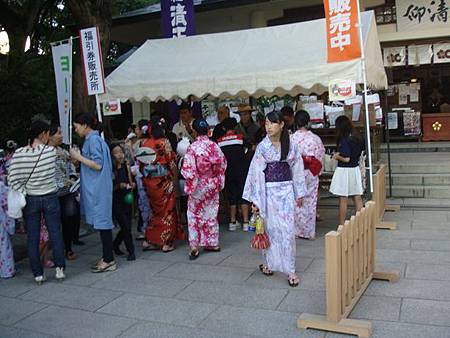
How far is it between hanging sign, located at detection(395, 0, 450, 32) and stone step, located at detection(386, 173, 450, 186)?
13.8ft

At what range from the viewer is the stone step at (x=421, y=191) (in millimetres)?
8547

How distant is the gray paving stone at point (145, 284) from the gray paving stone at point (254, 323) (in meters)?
0.77

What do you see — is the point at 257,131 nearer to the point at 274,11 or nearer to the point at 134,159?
the point at 134,159

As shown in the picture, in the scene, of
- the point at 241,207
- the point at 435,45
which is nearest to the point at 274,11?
the point at 435,45

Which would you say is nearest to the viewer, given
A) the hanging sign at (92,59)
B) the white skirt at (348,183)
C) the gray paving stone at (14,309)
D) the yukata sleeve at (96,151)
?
the gray paving stone at (14,309)

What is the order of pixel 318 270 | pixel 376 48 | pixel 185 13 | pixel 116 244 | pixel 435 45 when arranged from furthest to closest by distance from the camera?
pixel 435 45 < pixel 185 13 < pixel 376 48 < pixel 116 244 < pixel 318 270

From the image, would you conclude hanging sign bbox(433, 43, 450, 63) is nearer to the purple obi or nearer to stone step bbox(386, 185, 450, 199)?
stone step bbox(386, 185, 450, 199)

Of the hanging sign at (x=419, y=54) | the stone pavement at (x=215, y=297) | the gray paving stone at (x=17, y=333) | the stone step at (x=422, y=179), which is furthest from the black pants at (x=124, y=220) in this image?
the hanging sign at (x=419, y=54)

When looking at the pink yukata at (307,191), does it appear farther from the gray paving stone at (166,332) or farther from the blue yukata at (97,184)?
the gray paving stone at (166,332)

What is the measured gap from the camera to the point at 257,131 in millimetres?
7730

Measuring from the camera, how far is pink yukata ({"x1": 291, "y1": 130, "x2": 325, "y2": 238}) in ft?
20.9

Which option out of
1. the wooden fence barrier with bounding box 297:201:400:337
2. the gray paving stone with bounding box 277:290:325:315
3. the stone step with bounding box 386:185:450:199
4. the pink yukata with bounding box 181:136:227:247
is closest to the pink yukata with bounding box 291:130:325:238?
the pink yukata with bounding box 181:136:227:247

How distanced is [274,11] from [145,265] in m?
8.63

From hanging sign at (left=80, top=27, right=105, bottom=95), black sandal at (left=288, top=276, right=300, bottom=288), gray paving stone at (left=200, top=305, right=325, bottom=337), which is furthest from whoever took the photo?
hanging sign at (left=80, top=27, right=105, bottom=95)
